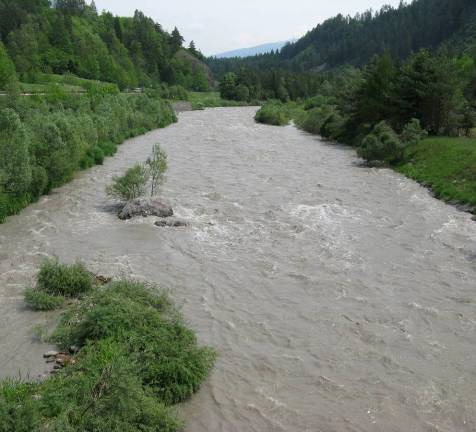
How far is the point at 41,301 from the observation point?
1652 centimetres

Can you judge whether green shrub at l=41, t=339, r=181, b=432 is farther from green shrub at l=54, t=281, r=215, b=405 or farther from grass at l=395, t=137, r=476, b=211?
grass at l=395, t=137, r=476, b=211

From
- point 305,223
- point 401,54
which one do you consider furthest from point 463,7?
point 305,223

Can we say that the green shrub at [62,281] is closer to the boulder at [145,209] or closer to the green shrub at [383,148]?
the boulder at [145,209]

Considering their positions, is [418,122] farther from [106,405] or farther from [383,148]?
[106,405]

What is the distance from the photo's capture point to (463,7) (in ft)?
584

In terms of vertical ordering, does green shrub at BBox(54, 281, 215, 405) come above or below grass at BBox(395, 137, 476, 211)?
above

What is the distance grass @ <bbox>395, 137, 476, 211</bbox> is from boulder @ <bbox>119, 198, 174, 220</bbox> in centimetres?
1884

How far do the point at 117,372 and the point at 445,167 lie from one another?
1367 inches

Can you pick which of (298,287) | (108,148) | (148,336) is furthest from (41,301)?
(108,148)

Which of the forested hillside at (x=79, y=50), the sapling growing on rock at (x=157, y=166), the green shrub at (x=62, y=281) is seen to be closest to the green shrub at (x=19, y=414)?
the green shrub at (x=62, y=281)

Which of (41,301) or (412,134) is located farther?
(412,134)

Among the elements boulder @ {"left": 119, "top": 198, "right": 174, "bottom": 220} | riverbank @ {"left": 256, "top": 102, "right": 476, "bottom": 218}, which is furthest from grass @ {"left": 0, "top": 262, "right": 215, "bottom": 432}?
riverbank @ {"left": 256, "top": 102, "right": 476, "bottom": 218}

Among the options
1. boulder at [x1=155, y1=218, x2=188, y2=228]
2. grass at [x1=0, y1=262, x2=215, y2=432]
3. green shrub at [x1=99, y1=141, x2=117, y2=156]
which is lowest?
green shrub at [x1=99, y1=141, x2=117, y2=156]

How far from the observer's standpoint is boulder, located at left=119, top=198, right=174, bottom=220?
90.9ft
